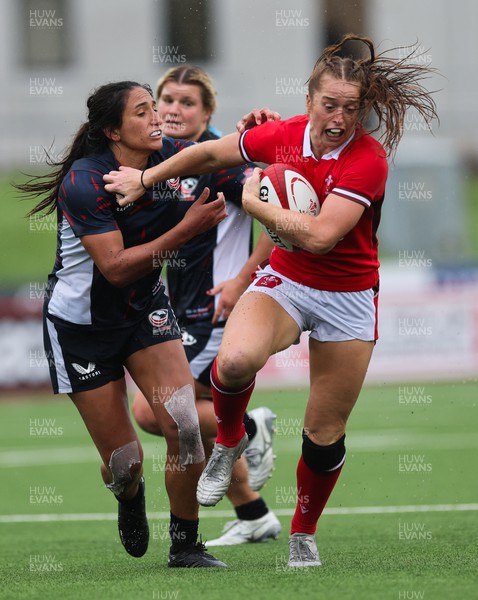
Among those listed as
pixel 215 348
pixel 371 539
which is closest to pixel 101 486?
pixel 215 348

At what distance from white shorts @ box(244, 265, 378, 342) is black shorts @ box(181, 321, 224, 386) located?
60.2 inches

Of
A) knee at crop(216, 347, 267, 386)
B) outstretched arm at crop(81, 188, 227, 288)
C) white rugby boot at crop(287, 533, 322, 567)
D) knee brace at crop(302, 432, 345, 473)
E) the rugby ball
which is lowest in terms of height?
white rugby boot at crop(287, 533, 322, 567)

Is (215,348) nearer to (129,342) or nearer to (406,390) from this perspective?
(129,342)

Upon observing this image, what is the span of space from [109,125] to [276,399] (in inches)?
315

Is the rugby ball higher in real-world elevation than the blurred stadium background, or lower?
higher

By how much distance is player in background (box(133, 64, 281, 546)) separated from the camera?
6793 millimetres

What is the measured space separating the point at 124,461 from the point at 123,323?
701 mm

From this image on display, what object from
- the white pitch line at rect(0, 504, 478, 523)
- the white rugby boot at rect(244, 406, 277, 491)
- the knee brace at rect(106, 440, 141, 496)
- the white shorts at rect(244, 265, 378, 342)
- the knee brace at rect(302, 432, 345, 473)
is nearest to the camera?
the white shorts at rect(244, 265, 378, 342)

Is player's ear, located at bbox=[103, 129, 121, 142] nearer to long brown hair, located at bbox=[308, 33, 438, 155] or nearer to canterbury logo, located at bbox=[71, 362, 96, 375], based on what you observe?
long brown hair, located at bbox=[308, 33, 438, 155]

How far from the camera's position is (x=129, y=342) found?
569 centimetres

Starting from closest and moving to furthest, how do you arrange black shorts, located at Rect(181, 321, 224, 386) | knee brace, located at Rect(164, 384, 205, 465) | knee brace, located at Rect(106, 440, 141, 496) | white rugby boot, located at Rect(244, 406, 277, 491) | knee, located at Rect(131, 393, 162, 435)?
1. knee brace, located at Rect(164, 384, 205, 465)
2. knee brace, located at Rect(106, 440, 141, 496)
3. knee, located at Rect(131, 393, 162, 435)
4. black shorts, located at Rect(181, 321, 224, 386)
5. white rugby boot, located at Rect(244, 406, 277, 491)

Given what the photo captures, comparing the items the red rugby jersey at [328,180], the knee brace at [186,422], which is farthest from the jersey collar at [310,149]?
the knee brace at [186,422]

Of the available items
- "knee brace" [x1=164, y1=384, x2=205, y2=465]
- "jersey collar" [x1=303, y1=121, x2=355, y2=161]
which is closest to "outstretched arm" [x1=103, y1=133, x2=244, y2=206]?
"jersey collar" [x1=303, y1=121, x2=355, y2=161]

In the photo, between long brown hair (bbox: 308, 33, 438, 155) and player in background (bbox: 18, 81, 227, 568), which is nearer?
long brown hair (bbox: 308, 33, 438, 155)
